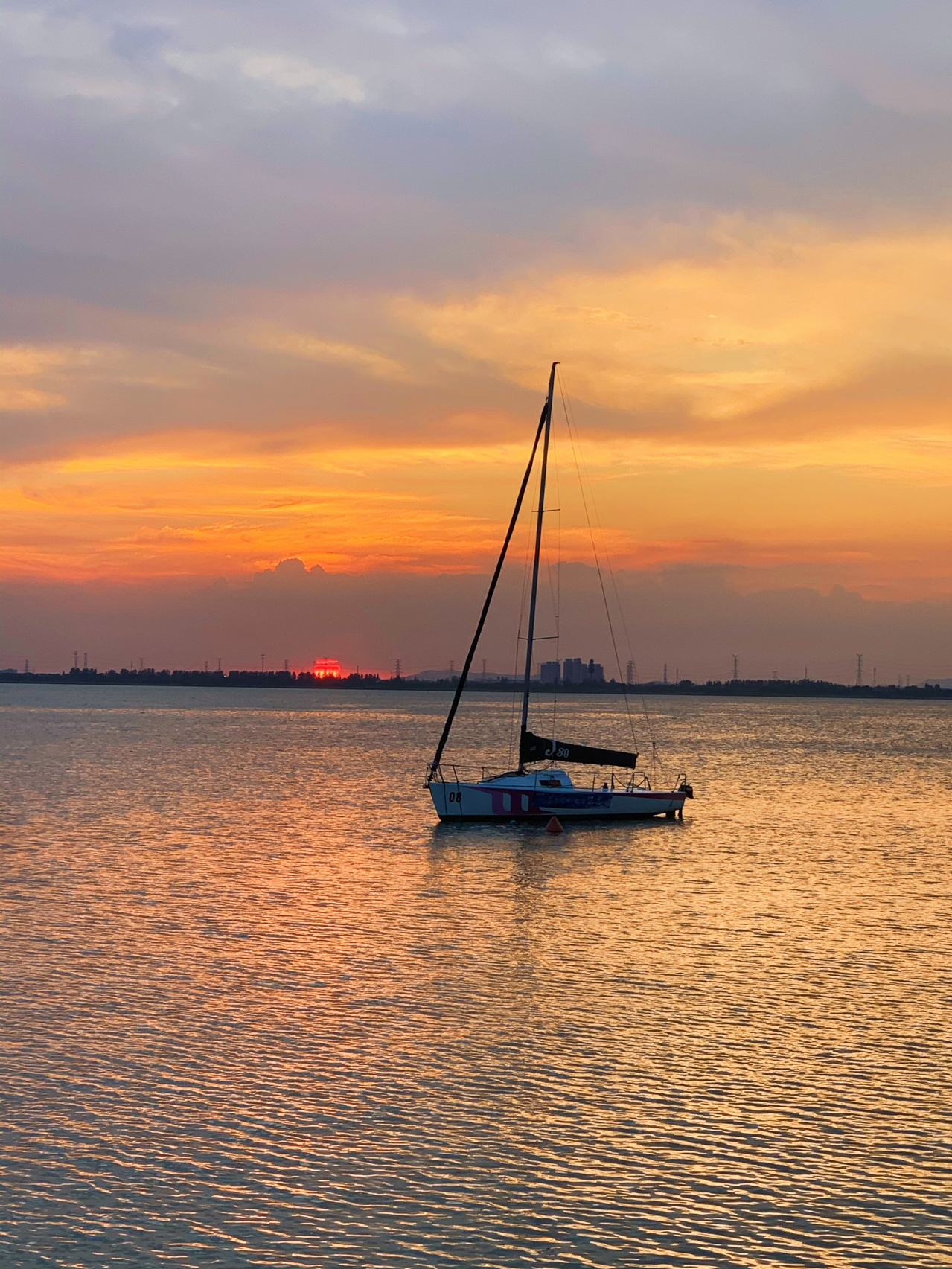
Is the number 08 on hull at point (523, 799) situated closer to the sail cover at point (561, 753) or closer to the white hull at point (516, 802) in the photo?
the white hull at point (516, 802)

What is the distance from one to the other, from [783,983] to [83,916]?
19840 mm

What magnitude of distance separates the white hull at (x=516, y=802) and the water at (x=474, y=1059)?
7.17m

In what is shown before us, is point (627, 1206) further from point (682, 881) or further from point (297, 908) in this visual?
point (682, 881)

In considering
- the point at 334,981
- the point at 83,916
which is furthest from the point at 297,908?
the point at 334,981

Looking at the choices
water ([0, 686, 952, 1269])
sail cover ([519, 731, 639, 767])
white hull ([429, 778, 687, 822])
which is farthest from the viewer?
white hull ([429, 778, 687, 822])

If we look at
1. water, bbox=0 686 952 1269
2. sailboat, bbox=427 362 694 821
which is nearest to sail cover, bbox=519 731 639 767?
sailboat, bbox=427 362 694 821

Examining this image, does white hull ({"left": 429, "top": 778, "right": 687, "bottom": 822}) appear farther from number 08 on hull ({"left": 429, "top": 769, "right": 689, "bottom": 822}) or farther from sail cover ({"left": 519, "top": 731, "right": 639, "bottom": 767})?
sail cover ({"left": 519, "top": 731, "right": 639, "bottom": 767})

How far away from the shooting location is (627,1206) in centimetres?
1702

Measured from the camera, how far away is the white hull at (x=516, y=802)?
6084 centimetres

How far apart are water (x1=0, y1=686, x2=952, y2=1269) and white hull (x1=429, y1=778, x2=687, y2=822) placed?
717 cm

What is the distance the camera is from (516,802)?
61.4 meters

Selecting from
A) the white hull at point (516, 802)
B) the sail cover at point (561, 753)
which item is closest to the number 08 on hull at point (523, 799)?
the white hull at point (516, 802)

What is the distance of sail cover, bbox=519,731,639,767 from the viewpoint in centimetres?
5988

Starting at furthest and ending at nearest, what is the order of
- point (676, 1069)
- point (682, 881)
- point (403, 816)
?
point (403, 816) < point (682, 881) < point (676, 1069)
